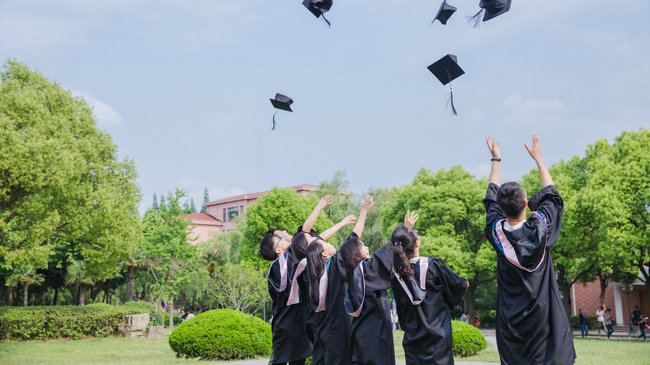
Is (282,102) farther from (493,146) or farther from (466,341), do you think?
(466,341)

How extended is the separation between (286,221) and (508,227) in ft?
104

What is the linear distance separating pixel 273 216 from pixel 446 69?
28432 millimetres

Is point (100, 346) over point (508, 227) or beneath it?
beneath

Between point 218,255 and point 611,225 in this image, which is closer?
point 611,225

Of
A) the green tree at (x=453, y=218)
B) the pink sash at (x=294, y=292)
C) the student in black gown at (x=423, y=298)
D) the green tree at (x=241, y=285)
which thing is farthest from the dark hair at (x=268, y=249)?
the green tree at (x=453, y=218)

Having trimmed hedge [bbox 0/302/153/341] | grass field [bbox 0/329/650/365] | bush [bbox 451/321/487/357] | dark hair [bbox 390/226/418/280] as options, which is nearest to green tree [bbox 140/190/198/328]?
trimmed hedge [bbox 0/302/153/341]

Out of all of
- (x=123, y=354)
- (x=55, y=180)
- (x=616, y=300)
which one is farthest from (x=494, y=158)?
(x=616, y=300)

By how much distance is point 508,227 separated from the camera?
4.10 metres

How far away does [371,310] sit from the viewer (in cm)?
497

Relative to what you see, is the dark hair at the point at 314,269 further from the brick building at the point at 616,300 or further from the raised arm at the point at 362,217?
the brick building at the point at 616,300

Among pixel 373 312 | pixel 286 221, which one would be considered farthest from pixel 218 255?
pixel 373 312

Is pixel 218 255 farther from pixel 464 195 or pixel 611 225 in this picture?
pixel 611 225

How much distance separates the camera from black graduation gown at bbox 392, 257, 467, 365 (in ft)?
15.5

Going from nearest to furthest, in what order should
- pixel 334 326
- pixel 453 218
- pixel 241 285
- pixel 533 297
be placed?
pixel 533 297 < pixel 334 326 < pixel 241 285 < pixel 453 218
